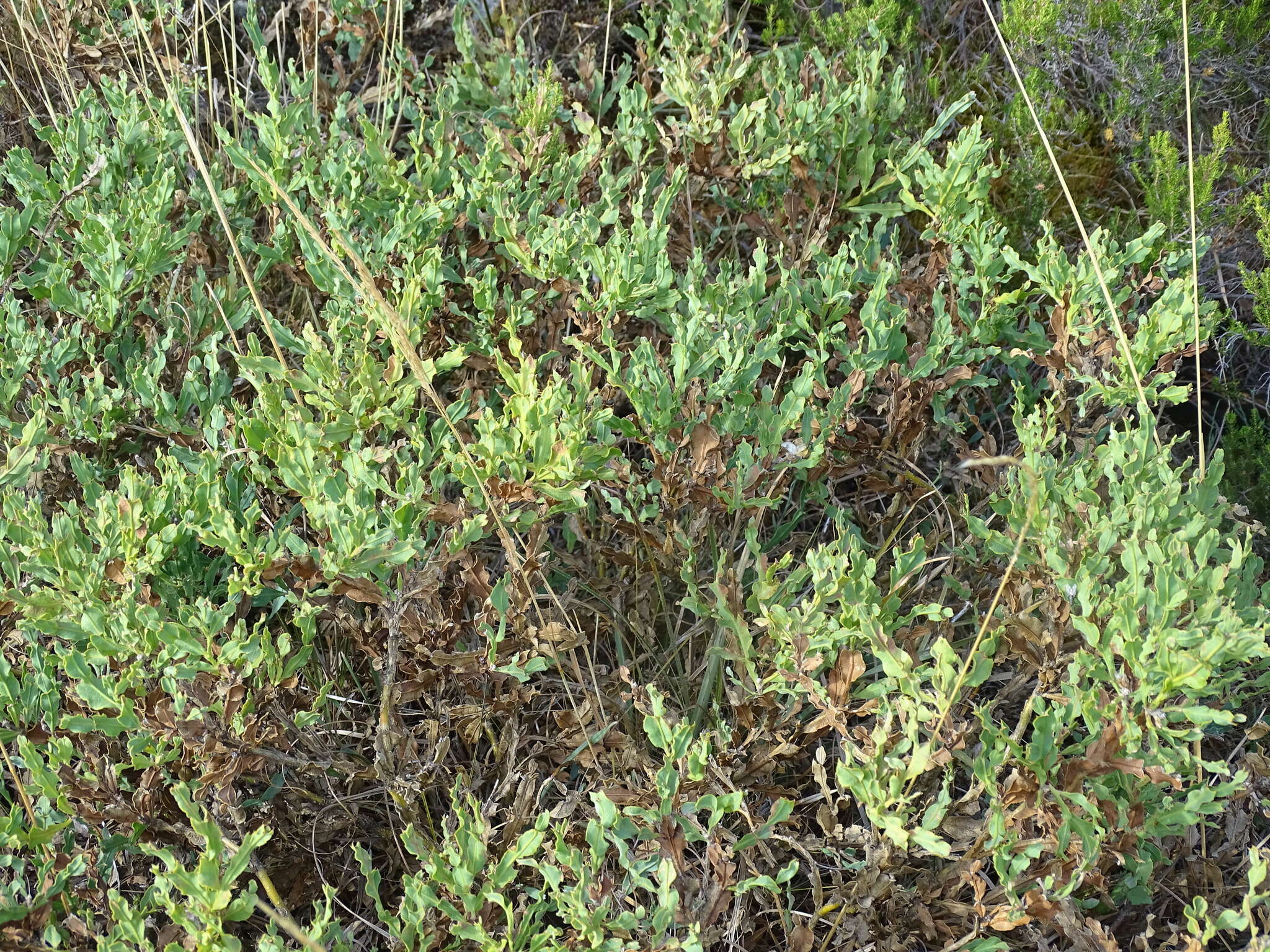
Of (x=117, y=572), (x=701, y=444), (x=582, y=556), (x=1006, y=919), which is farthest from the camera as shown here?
(x=582, y=556)

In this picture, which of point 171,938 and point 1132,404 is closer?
point 171,938

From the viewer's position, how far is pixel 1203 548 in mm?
1628

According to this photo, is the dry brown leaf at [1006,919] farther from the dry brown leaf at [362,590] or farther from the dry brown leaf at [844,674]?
the dry brown leaf at [362,590]

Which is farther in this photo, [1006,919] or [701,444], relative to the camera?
[701,444]

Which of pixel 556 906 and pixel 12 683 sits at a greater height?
pixel 12 683

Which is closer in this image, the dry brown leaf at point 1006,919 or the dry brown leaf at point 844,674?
the dry brown leaf at point 1006,919

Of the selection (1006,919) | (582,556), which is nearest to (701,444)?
(582,556)

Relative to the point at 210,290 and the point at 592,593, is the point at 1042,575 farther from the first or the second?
the point at 210,290

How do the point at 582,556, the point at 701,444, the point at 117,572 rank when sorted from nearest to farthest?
the point at 117,572 → the point at 701,444 → the point at 582,556

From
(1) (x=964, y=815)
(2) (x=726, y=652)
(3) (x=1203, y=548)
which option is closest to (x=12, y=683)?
(2) (x=726, y=652)

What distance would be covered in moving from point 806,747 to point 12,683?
1332mm

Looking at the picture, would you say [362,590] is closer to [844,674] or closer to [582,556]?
[582,556]

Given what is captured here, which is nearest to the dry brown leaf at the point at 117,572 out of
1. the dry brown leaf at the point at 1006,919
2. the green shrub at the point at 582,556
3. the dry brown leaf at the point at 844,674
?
the green shrub at the point at 582,556

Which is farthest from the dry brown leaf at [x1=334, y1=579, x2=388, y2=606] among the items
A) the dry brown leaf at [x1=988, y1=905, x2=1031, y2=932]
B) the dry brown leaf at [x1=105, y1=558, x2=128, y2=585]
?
the dry brown leaf at [x1=988, y1=905, x2=1031, y2=932]
